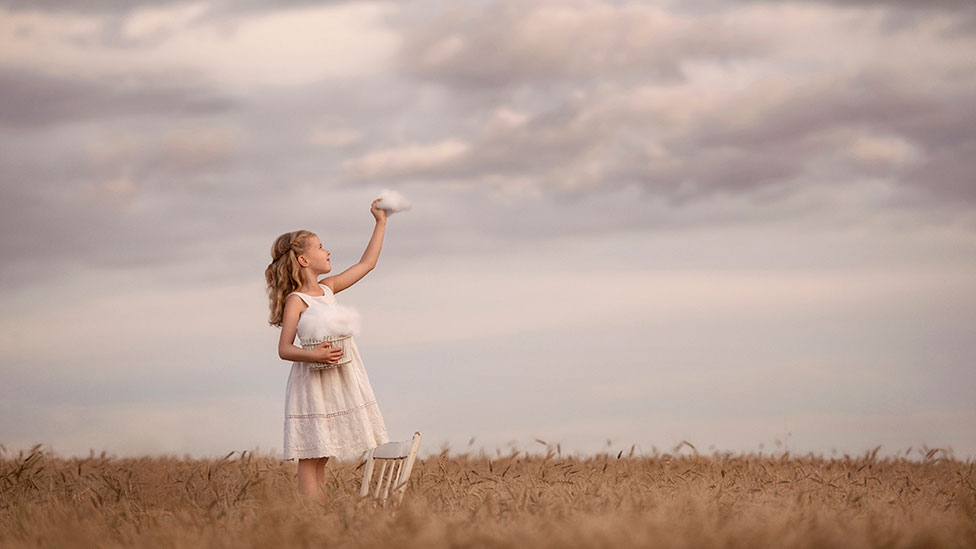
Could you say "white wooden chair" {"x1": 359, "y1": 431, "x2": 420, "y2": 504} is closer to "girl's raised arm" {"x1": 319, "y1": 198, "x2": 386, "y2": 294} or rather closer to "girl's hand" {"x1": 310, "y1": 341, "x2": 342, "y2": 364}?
"girl's hand" {"x1": 310, "y1": 341, "x2": 342, "y2": 364}

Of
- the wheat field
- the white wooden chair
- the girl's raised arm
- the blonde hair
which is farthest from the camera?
the girl's raised arm

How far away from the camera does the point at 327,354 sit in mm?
6902

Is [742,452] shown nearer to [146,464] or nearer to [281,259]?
[281,259]

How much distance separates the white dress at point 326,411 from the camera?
277 inches

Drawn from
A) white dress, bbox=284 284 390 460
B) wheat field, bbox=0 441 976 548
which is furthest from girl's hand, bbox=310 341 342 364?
wheat field, bbox=0 441 976 548

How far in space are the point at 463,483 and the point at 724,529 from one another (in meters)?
3.82

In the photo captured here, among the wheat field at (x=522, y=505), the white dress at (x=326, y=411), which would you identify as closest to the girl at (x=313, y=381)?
the white dress at (x=326, y=411)

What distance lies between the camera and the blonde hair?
7.36m

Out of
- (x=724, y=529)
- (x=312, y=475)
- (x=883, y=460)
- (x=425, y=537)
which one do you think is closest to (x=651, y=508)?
(x=724, y=529)

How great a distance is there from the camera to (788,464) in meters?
10.4

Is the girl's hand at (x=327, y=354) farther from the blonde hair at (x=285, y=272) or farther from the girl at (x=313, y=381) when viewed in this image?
the blonde hair at (x=285, y=272)

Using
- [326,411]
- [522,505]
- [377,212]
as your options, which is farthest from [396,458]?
[377,212]

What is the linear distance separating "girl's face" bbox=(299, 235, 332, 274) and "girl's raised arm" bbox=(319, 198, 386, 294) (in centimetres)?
18

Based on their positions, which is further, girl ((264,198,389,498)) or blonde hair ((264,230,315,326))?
blonde hair ((264,230,315,326))
